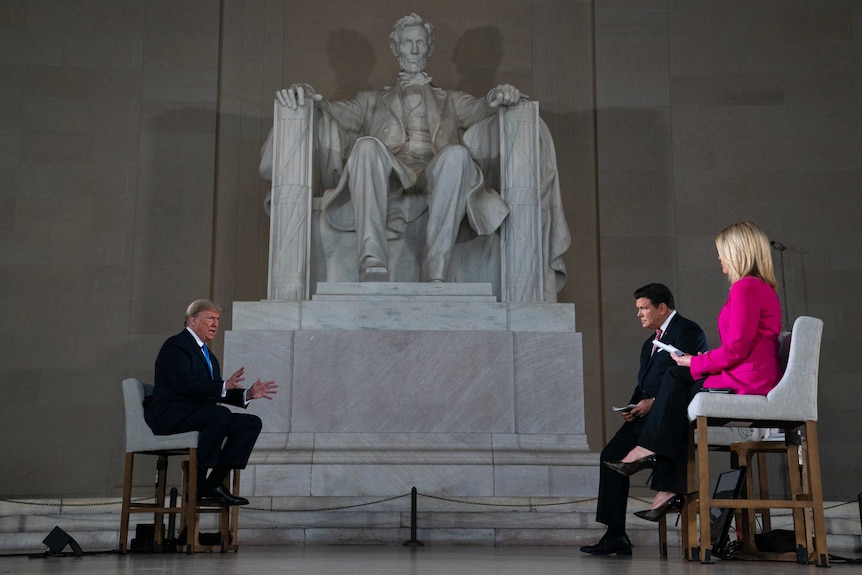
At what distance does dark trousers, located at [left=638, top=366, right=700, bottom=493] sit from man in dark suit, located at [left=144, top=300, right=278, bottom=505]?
6.12ft

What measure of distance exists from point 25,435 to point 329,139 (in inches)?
136

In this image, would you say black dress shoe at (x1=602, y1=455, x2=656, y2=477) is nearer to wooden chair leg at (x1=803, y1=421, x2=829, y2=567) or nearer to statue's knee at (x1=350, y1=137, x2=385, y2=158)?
wooden chair leg at (x1=803, y1=421, x2=829, y2=567)

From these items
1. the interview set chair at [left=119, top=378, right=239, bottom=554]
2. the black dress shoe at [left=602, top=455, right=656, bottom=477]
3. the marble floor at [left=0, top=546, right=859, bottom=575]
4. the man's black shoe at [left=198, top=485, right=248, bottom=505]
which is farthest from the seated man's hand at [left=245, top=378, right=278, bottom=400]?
the black dress shoe at [left=602, top=455, right=656, bottom=477]

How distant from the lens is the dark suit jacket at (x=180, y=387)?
4.96 meters

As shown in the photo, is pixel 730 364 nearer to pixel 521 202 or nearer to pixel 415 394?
pixel 415 394

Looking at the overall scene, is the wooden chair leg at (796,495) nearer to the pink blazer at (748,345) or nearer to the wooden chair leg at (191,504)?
the pink blazer at (748,345)

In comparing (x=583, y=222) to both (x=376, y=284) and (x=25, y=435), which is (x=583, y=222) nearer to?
(x=376, y=284)

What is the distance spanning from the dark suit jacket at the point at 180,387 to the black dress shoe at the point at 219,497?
1.09 feet

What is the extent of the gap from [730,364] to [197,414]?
239 cm

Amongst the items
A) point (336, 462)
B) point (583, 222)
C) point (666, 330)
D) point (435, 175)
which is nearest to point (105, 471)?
point (336, 462)

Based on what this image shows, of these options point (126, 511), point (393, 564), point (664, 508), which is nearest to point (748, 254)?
point (664, 508)

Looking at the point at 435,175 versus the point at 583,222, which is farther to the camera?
the point at 583,222

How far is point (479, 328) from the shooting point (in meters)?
6.53

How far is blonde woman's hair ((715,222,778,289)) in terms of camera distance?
4109 millimetres
